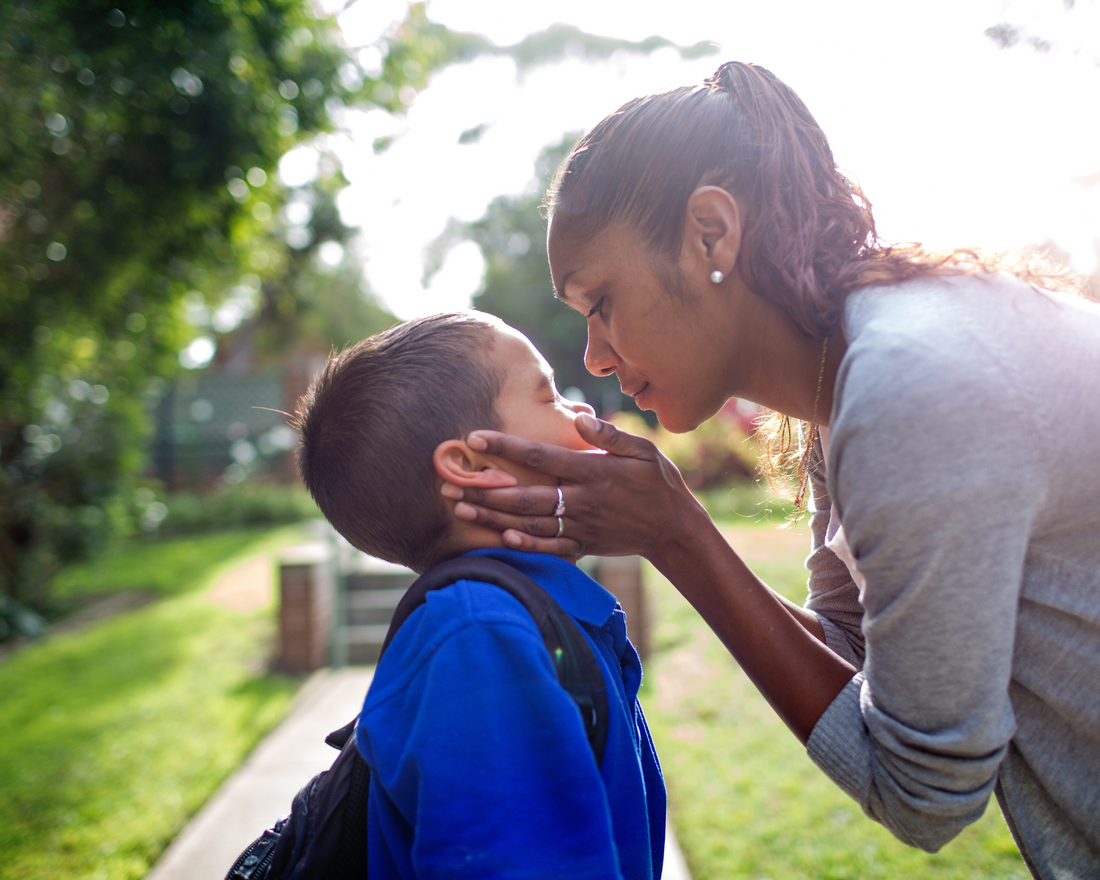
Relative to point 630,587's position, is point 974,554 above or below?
above

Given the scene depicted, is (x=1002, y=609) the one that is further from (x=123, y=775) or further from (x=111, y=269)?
(x=111, y=269)

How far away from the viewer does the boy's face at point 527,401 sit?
58.2 inches

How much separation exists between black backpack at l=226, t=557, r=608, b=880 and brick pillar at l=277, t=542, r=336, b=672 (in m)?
3.59

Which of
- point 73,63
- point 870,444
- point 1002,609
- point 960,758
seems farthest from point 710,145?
point 73,63

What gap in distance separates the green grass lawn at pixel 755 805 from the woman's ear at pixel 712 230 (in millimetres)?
2231

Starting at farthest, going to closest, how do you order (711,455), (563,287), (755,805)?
(711,455), (755,805), (563,287)

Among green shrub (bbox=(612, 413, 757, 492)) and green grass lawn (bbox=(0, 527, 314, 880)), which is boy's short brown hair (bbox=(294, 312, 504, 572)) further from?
green shrub (bbox=(612, 413, 757, 492))

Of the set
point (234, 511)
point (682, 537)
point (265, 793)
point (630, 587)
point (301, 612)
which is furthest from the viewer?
point (234, 511)

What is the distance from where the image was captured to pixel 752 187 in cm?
153

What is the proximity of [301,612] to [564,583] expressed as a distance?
158 inches

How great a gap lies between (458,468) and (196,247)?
4.95 meters

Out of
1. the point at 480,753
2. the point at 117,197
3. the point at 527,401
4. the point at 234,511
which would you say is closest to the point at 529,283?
the point at 234,511

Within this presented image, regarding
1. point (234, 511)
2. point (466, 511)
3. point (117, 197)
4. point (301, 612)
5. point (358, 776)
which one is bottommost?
point (234, 511)

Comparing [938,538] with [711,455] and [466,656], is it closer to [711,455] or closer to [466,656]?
[466,656]
